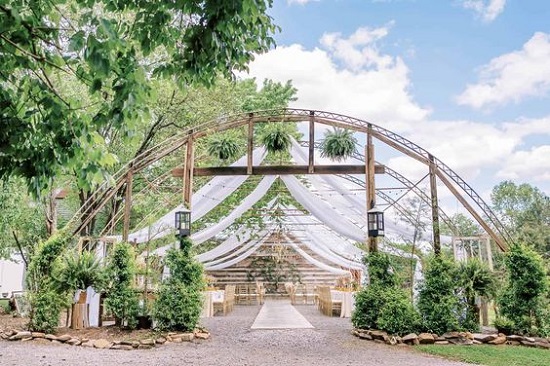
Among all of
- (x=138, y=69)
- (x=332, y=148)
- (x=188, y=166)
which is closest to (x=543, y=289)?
(x=332, y=148)

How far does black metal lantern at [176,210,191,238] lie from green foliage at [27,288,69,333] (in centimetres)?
231

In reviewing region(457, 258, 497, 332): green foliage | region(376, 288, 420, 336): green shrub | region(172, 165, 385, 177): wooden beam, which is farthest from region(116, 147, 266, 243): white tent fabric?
region(457, 258, 497, 332): green foliage

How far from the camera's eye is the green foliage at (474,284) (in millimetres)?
7887

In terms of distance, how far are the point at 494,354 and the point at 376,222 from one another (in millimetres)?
2792

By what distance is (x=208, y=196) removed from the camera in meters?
9.68

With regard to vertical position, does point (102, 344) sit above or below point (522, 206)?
below

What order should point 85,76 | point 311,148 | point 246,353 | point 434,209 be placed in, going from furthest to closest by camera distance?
point 311,148, point 434,209, point 246,353, point 85,76

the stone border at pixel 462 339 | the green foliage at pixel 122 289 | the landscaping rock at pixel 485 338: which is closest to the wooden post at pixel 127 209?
the green foliage at pixel 122 289

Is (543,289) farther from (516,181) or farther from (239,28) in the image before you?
(516,181)

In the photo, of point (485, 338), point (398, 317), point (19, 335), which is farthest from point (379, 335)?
point (19, 335)

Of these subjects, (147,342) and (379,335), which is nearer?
(147,342)

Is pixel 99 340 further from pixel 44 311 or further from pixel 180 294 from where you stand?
pixel 180 294

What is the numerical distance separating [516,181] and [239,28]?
3341cm

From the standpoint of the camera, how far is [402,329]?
7527 mm
